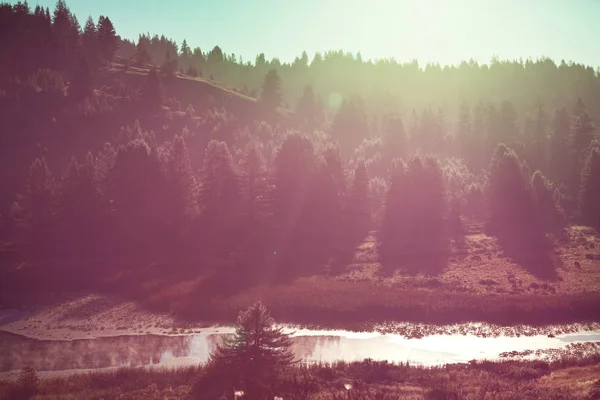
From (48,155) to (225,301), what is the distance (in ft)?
221

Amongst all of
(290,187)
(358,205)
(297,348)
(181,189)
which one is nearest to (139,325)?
(297,348)

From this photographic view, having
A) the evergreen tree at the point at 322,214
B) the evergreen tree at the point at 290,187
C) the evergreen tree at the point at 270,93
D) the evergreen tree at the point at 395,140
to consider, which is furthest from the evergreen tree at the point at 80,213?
the evergreen tree at the point at 395,140

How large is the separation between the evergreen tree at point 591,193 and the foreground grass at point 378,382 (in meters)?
59.0

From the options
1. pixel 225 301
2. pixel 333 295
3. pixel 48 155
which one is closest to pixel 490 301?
pixel 333 295

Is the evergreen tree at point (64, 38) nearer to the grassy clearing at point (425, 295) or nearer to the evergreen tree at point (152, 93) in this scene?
the evergreen tree at point (152, 93)

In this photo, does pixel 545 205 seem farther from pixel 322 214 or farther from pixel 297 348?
pixel 297 348

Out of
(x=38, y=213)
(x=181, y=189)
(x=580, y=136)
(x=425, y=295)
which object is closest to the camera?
(x=425, y=295)

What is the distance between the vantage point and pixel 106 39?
138 m

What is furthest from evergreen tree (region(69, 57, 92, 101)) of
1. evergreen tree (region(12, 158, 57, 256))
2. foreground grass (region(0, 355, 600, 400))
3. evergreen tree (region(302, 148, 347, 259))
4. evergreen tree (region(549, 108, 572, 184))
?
evergreen tree (region(549, 108, 572, 184))

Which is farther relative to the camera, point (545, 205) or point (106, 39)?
point (106, 39)

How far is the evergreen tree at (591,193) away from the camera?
8062 cm

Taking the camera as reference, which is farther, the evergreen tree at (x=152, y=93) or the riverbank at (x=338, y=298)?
the evergreen tree at (x=152, y=93)

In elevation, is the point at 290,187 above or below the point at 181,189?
above

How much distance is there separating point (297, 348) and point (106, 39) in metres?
131
